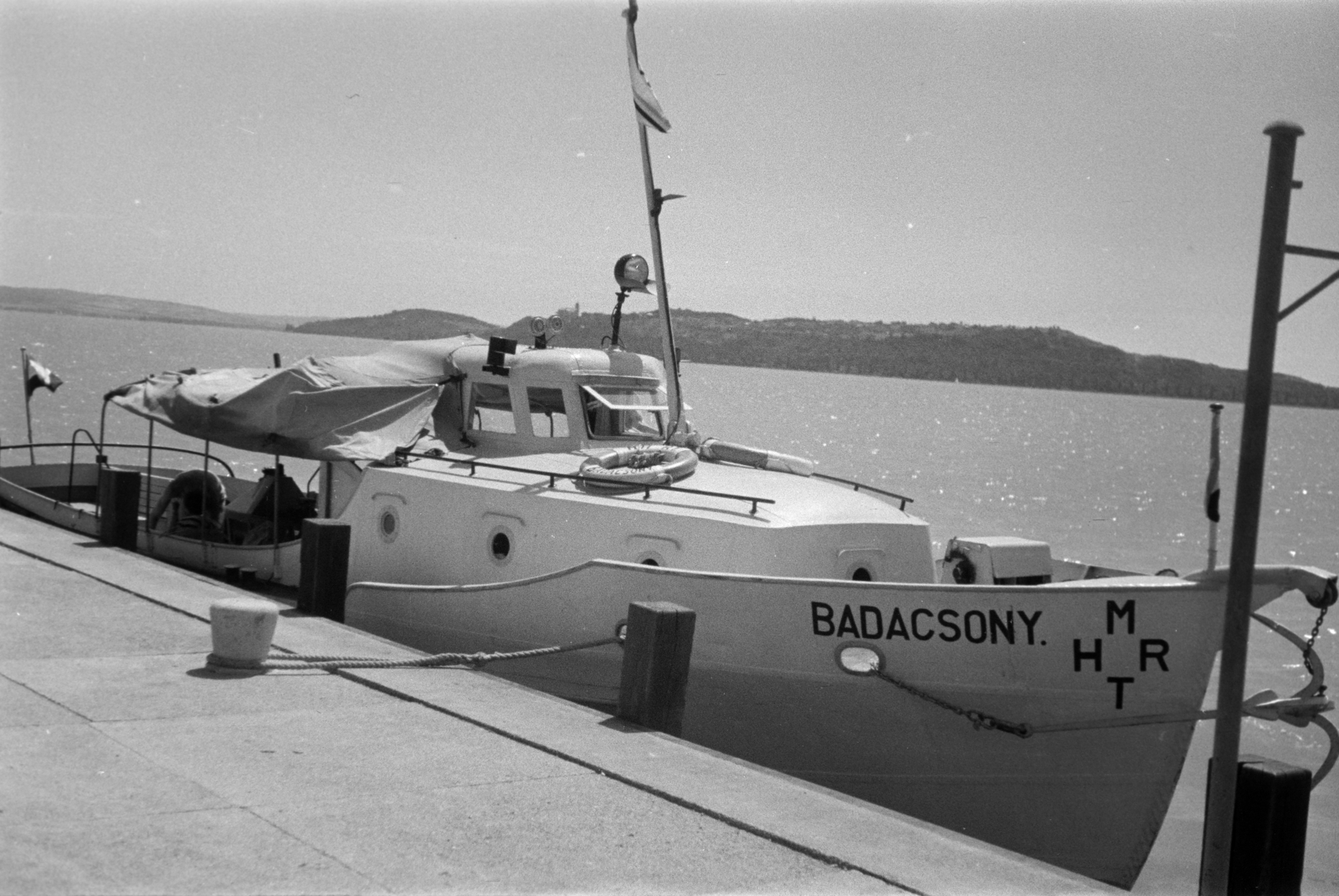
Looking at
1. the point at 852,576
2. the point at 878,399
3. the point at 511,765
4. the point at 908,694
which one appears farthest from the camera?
the point at 878,399

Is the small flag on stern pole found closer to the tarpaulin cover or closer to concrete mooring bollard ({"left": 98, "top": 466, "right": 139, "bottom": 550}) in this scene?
the tarpaulin cover

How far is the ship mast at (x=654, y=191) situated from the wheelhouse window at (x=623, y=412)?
0.73 feet

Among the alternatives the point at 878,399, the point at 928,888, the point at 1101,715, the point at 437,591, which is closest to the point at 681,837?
the point at 928,888

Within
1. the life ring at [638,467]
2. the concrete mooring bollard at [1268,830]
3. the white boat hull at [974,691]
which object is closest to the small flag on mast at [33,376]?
the life ring at [638,467]

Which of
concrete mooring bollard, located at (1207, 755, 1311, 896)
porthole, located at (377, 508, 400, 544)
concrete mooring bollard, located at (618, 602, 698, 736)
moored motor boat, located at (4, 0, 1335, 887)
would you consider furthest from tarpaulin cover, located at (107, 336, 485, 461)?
concrete mooring bollard, located at (1207, 755, 1311, 896)

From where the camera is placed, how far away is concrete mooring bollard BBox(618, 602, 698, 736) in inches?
350

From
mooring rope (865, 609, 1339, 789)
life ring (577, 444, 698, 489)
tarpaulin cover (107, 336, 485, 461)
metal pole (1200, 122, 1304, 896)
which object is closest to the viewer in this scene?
metal pole (1200, 122, 1304, 896)

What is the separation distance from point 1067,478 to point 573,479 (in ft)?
177

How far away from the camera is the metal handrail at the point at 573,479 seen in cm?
1077

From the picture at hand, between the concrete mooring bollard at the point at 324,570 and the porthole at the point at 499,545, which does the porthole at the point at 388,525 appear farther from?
the porthole at the point at 499,545

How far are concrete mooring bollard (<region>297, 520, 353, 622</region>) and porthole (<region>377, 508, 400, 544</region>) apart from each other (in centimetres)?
100

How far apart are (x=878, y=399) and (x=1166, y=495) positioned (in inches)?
4410

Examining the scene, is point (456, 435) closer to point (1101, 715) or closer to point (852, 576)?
point (852, 576)

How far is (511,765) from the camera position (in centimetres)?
749
